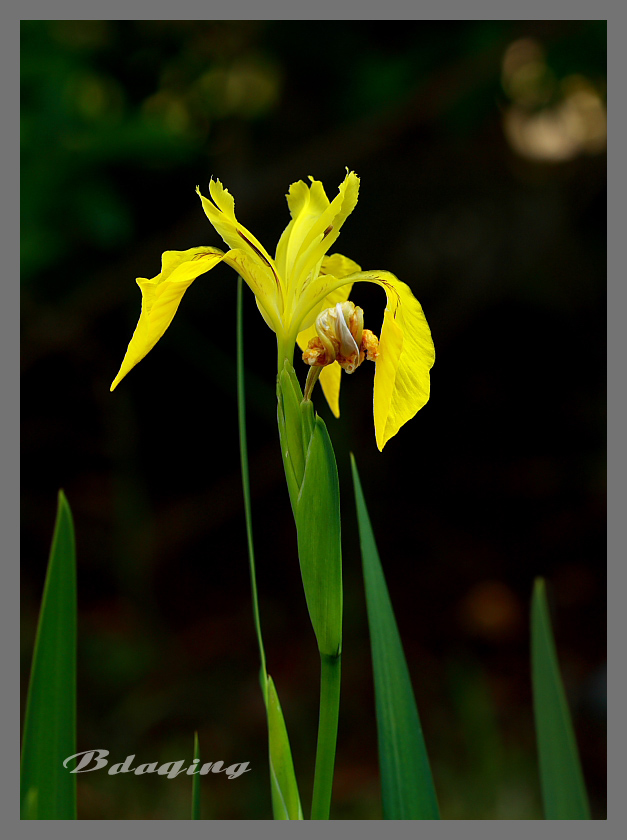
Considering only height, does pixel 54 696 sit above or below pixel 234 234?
below

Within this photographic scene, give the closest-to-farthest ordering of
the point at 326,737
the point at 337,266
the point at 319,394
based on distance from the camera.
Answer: the point at 326,737 < the point at 337,266 < the point at 319,394

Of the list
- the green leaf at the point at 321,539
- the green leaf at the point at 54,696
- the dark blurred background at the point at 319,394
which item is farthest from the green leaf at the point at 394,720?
the dark blurred background at the point at 319,394

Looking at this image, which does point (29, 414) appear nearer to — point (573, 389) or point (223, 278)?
point (223, 278)

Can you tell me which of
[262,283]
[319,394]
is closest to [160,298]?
[262,283]

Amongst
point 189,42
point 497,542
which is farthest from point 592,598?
point 189,42

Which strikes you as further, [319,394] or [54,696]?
[319,394]

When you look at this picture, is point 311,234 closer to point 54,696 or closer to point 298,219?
point 298,219

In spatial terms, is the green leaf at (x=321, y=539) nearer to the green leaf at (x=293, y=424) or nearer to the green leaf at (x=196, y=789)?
the green leaf at (x=293, y=424)
